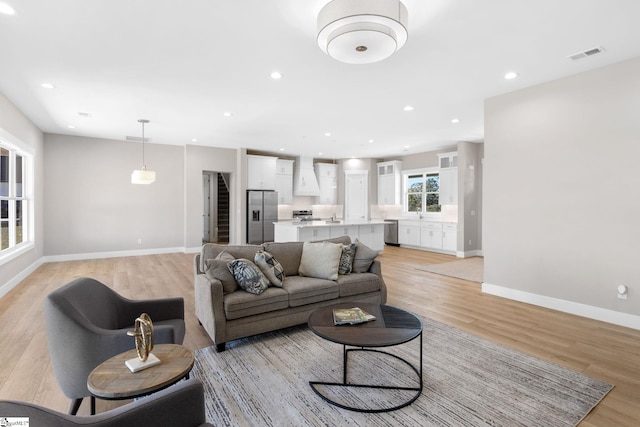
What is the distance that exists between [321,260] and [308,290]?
51cm

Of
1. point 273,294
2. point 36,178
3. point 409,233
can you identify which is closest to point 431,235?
point 409,233

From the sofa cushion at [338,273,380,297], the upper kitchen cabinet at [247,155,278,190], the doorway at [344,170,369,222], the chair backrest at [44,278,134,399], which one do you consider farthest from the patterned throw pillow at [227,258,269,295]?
the doorway at [344,170,369,222]

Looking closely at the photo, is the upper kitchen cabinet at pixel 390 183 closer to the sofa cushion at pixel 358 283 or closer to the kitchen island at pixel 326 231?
the kitchen island at pixel 326 231

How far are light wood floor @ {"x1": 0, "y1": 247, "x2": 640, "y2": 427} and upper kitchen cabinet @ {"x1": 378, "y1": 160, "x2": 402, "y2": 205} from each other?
416 cm

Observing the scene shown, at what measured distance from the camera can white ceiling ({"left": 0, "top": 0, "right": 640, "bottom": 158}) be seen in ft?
8.59

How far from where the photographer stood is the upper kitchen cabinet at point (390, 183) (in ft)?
33.3

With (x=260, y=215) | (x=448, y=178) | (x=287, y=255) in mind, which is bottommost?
(x=287, y=255)

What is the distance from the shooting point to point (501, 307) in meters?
4.20

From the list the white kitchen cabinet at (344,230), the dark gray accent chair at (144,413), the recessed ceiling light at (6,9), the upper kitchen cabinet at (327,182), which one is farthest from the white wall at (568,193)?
the upper kitchen cabinet at (327,182)

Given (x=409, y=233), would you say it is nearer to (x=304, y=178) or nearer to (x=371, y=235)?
(x=371, y=235)

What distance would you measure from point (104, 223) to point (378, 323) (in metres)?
7.69

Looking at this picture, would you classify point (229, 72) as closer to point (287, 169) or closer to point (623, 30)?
point (623, 30)

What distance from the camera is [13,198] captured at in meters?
5.37

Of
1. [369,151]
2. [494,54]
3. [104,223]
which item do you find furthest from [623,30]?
[104,223]
